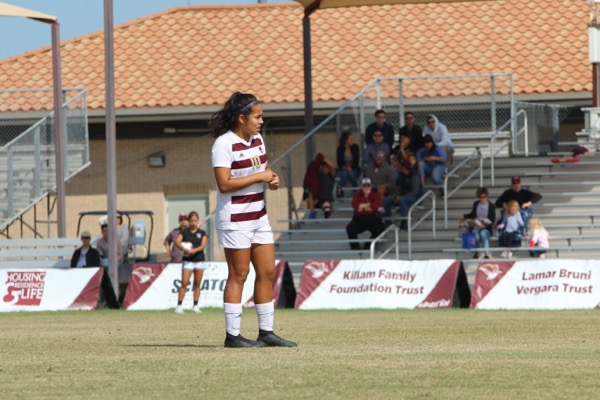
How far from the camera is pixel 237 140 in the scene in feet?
36.9

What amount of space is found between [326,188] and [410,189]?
251 centimetres

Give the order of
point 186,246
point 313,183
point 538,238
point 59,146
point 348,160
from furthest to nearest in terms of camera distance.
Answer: point 348,160, point 313,183, point 59,146, point 538,238, point 186,246

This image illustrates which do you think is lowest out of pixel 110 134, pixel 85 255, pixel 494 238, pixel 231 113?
pixel 85 255

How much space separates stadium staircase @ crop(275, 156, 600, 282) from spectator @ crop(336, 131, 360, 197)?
555 millimetres

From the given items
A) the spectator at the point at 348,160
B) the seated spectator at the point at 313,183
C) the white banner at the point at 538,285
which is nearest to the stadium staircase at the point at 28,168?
the seated spectator at the point at 313,183

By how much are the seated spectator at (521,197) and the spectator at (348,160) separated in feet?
13.4

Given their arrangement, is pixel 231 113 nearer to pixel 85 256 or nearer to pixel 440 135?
pixel 85 256

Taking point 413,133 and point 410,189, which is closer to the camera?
point 410,189

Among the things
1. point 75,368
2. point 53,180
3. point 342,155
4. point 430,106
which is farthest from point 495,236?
point 75,368

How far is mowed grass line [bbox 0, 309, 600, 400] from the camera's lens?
7965 millimetres

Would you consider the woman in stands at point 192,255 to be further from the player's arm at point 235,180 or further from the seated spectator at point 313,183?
the player's arm at point 235,180

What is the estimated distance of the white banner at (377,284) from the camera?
23.5 meters

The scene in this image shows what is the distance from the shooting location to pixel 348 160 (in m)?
30.5

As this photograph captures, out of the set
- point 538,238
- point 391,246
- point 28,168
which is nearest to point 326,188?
point 391,246
